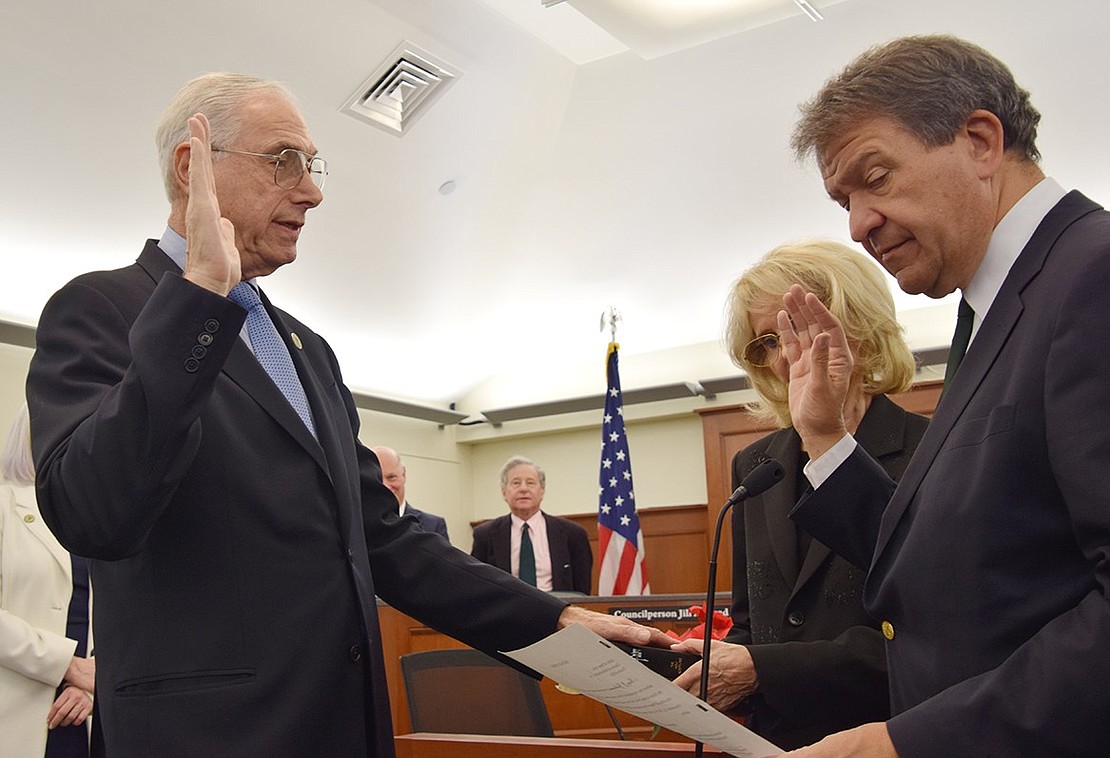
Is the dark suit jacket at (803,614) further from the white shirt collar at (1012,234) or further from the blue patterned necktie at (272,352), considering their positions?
the blue patterned necktie at (272,352)

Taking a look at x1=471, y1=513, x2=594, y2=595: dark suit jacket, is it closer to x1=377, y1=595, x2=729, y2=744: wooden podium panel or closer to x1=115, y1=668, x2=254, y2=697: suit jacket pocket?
x1=377, y1=595, x2=729, y2=744: wooden podium panel

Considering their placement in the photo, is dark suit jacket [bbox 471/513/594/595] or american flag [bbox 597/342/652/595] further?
american flag [bbox 597/342/652/595]

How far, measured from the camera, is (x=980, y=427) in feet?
3.90

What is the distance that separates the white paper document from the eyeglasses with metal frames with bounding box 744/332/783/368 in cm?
101

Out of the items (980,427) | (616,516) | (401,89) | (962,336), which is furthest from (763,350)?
(616,516)

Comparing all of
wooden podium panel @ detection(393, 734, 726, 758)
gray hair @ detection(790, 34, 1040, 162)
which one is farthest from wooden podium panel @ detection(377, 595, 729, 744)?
gray hair @ detection(790, 34, 1040, 162)

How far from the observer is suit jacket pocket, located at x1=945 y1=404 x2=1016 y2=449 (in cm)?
115

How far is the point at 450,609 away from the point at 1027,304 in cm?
108

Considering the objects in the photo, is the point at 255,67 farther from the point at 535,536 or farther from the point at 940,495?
the point at 940,495

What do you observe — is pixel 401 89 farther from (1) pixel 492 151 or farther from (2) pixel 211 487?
(2) pixel 211 487

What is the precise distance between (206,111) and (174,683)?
927 mm

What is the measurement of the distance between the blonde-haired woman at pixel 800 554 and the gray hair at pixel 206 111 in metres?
A: 1.06

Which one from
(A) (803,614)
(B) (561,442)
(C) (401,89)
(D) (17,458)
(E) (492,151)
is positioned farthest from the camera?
(B) (561,442)

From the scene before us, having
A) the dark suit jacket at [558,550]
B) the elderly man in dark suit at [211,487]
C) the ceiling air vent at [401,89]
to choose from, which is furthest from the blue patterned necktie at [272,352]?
the dark suit jacket at [558,550]
